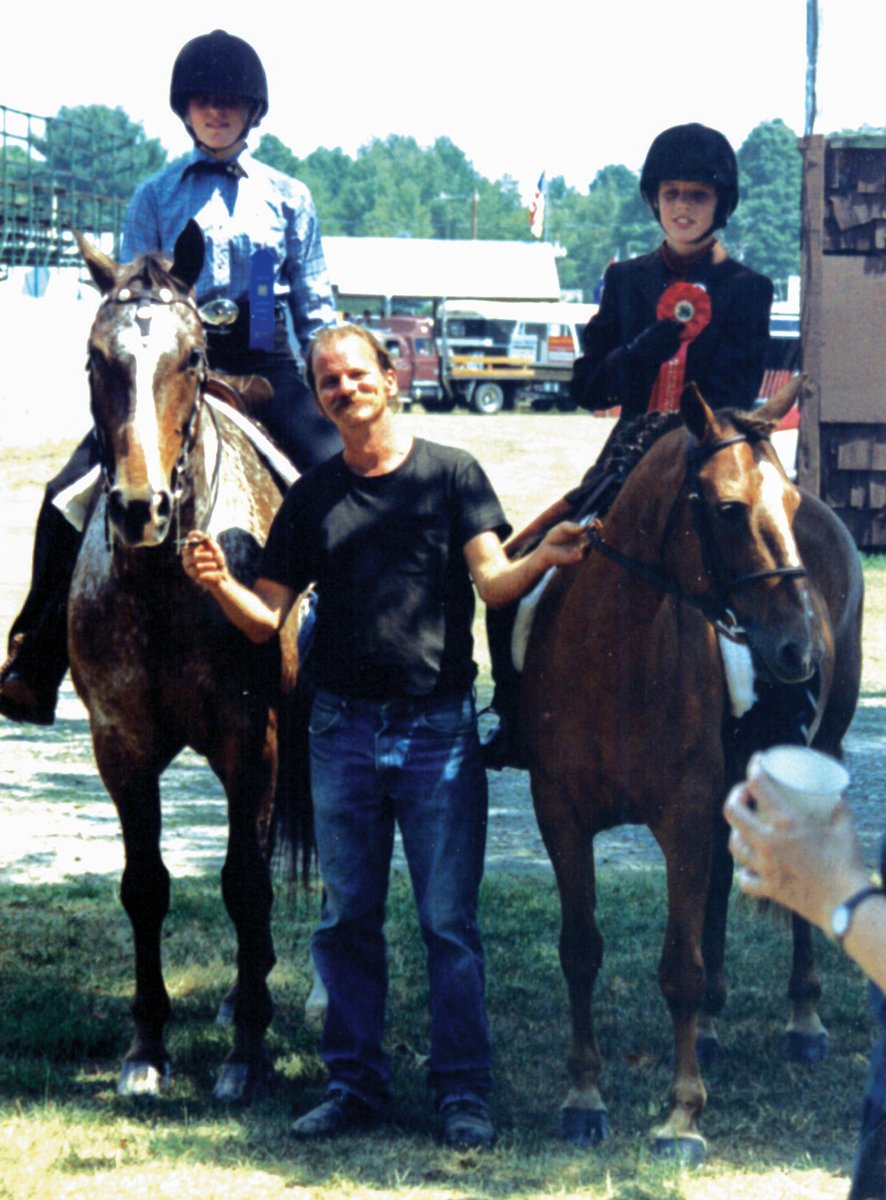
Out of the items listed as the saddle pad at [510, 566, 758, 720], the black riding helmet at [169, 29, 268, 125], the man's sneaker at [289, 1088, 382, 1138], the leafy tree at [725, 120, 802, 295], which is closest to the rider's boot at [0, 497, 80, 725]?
the black riding helmet at [169, 29, 268, 125]

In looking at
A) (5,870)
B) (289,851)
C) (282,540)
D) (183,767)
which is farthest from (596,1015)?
(183,767)

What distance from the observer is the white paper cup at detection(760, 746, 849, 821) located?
1932 mm

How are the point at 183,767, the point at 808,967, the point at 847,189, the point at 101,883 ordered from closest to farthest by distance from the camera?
the point at 808,967 → the point at 101,883 → the point at 183,767 → the point at 847,189

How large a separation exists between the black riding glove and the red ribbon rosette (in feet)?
0.11

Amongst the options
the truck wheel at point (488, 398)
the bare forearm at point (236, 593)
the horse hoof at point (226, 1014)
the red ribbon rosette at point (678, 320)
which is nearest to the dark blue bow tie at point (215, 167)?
the red ribbon rosette at point (678, 320)

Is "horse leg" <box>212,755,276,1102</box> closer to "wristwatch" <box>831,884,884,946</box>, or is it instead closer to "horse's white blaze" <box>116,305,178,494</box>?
"horse's white blaze" <box>116,305,178,494</box>

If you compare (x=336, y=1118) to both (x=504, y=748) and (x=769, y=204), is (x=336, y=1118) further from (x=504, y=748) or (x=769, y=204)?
(x=769, y=204)

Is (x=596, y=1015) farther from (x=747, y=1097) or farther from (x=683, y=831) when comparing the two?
(x=683, y=831)

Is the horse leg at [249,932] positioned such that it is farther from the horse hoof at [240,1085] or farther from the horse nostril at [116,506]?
the horse nostril at [116,506]

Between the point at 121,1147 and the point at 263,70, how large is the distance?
3.53m

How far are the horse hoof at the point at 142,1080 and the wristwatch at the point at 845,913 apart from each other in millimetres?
3631

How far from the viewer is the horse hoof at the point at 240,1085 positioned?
17.0 ft

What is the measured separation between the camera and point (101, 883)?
7.61m

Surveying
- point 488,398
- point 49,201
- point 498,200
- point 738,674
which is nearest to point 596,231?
point 498,200
